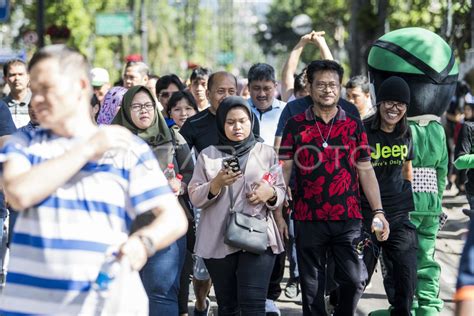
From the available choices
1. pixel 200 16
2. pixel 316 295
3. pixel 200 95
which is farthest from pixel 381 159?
pixel 200 16

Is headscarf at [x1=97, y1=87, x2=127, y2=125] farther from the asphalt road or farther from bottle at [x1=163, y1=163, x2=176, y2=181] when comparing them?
the asphalt road

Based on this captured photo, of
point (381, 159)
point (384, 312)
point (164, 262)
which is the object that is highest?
point (381, 159)

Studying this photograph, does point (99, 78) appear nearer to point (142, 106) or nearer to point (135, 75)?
point (135, 75)

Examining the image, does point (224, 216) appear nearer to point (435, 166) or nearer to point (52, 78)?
point (435, 166)

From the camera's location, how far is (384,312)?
8.46 metres

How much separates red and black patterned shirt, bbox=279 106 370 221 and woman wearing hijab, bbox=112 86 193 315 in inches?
31.0

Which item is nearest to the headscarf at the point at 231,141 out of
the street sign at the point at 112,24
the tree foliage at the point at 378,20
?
the tree foliage at the point at 378,20


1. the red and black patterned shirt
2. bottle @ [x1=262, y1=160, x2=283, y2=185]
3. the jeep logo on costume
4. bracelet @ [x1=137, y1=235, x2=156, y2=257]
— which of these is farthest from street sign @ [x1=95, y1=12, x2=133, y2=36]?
bracelet @ [x1=137, y1=235, x2=156, y2=257]

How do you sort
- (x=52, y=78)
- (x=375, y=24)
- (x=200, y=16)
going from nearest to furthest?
(x=52, y=78), (x=375, y=24), (x=200, y=16)

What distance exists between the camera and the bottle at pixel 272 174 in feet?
23.2

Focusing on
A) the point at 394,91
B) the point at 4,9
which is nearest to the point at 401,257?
the point at 394,91

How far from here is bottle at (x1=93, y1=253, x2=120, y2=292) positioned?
3754 millimetres

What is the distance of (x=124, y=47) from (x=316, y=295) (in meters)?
45.3

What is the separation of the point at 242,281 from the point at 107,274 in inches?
130
